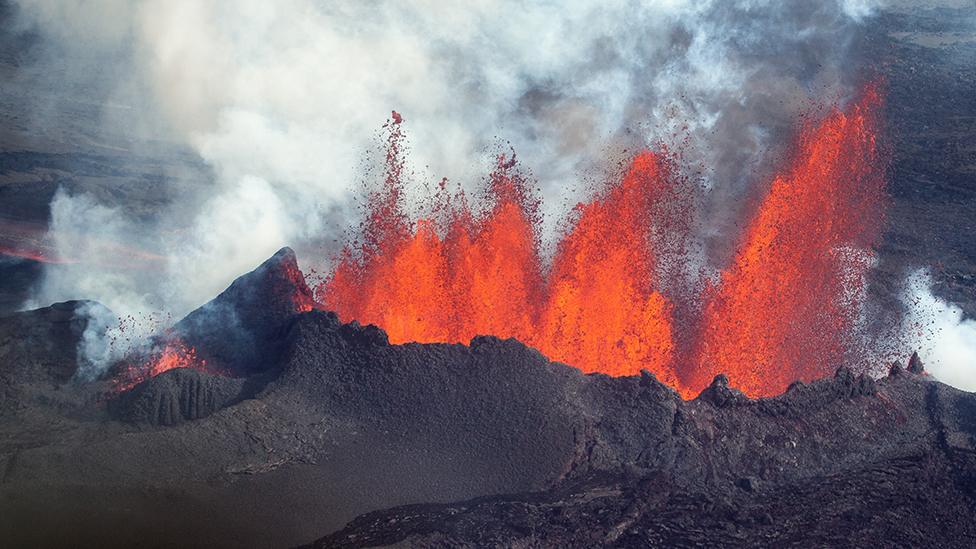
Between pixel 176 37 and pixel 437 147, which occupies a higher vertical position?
pixel 176 37

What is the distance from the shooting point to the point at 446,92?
2397 cm

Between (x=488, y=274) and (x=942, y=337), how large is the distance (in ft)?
29.6

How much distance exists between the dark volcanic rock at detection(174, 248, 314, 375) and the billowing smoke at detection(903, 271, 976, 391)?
11.7 metres

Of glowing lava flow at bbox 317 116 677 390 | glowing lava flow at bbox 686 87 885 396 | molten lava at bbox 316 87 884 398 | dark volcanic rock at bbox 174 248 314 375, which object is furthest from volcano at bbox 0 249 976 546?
glowing lava flow at bbox 686 87 885 396

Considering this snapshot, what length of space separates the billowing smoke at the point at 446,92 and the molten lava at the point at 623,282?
153 cm

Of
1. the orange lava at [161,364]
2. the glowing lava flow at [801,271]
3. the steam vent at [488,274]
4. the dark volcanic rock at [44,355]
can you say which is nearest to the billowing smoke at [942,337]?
the steam vent at [488,274]

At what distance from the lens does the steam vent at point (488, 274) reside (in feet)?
33.2

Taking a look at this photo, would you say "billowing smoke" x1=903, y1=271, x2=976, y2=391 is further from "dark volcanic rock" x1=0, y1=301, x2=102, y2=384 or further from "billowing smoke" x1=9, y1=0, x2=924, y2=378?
"dark volcanic rock" x1=0, y1=301, x2=102, y2=384

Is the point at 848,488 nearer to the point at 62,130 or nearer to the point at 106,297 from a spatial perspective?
the point at 106,297

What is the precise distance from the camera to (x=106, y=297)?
17625 millimetres

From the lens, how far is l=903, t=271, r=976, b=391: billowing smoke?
56.3 feet

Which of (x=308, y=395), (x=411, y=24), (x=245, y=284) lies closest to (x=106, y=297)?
(x=245, y=284)

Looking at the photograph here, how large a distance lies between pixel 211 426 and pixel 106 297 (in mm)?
8133

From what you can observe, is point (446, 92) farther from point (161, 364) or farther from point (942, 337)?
point (161, 364)
